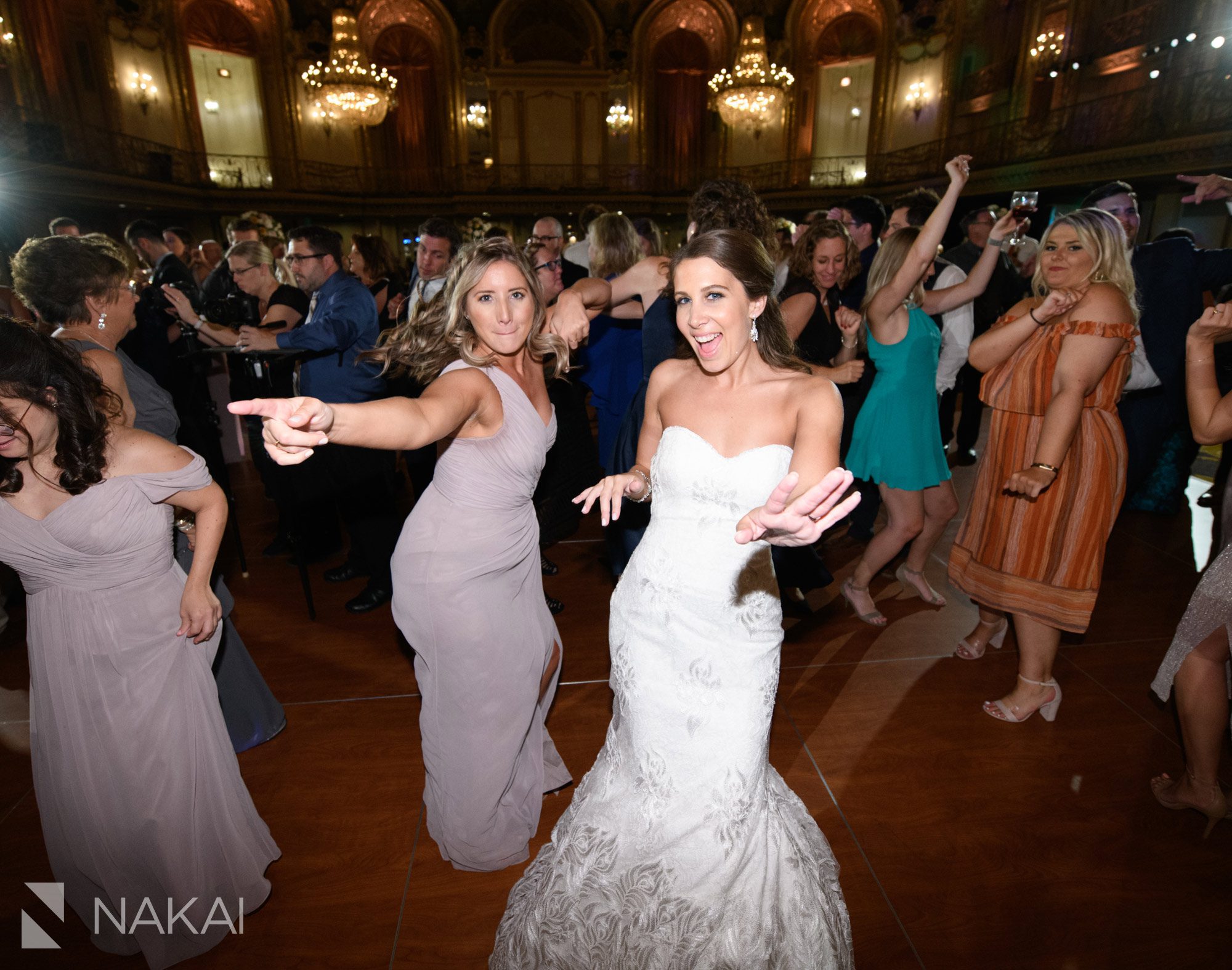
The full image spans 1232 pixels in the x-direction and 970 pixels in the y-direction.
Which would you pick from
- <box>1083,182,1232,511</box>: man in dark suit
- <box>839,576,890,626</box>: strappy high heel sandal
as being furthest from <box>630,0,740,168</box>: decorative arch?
<box>839,576,890,626</box>: strappy high heel sandal

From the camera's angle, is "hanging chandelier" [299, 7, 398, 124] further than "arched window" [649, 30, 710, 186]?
No

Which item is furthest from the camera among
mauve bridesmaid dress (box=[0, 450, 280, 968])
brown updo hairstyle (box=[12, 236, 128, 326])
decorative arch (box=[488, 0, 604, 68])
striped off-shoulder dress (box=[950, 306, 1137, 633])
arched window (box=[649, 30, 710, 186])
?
arched window (box=[649, 30, 710, 186])

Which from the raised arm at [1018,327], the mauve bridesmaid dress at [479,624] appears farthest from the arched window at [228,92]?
the raised arm at [1018,327]

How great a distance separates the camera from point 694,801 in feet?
5.03

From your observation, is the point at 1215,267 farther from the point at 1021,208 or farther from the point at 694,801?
the point at 694,801

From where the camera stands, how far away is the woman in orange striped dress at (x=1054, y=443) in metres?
2.25

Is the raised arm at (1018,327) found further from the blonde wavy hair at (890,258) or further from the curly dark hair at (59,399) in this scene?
the curly dark hair at (59,399)

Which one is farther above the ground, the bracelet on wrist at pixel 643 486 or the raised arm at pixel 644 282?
the raised arm at pixel 644 282

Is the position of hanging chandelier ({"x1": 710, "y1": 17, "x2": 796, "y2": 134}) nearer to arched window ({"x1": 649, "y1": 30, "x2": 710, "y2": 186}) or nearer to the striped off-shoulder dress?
arched window ({"x1": 649, "y1": 30, "x2": 710, "y2": 186})

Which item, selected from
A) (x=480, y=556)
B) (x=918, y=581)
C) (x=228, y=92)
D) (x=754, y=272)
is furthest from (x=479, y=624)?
(x=228, y=92)

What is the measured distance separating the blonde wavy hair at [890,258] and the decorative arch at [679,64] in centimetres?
1521

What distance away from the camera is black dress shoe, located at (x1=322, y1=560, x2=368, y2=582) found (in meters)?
3.73

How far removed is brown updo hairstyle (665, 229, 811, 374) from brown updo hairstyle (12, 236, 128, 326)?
173 cm

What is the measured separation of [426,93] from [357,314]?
15.6 meters
